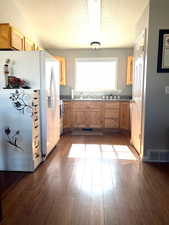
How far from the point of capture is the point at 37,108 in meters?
2.54

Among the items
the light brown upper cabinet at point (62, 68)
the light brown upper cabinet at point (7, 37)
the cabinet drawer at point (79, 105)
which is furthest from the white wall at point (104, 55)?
the light brown upper cabinet at point (7, 37)

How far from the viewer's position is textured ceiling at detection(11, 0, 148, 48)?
9.53ft

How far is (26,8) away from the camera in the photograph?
3.10 m

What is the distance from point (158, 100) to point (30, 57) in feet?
6.83

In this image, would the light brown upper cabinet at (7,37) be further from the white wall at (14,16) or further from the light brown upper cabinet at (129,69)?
the light brown upper cabinet at (129,69)

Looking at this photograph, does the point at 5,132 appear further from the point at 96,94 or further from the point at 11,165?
the point at 96,94

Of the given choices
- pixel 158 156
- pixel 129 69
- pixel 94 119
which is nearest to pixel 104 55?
pixel 129 69

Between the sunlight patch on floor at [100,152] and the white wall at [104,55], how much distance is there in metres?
2.24

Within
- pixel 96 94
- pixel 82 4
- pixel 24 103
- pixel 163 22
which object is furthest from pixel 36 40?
pixel 163 22

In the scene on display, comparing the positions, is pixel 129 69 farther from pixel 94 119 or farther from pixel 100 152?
pixel 100 152

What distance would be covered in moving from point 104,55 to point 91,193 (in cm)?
411

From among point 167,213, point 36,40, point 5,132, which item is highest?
point 36,40

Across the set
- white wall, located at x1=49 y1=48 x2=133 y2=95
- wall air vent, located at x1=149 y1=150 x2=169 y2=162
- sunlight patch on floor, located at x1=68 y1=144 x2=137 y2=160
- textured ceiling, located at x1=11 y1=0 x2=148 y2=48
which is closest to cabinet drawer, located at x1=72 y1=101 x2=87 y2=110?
white wall, located at x1=49 y1=48 x2=133 y2=95

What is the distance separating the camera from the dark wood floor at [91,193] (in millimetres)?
1509
